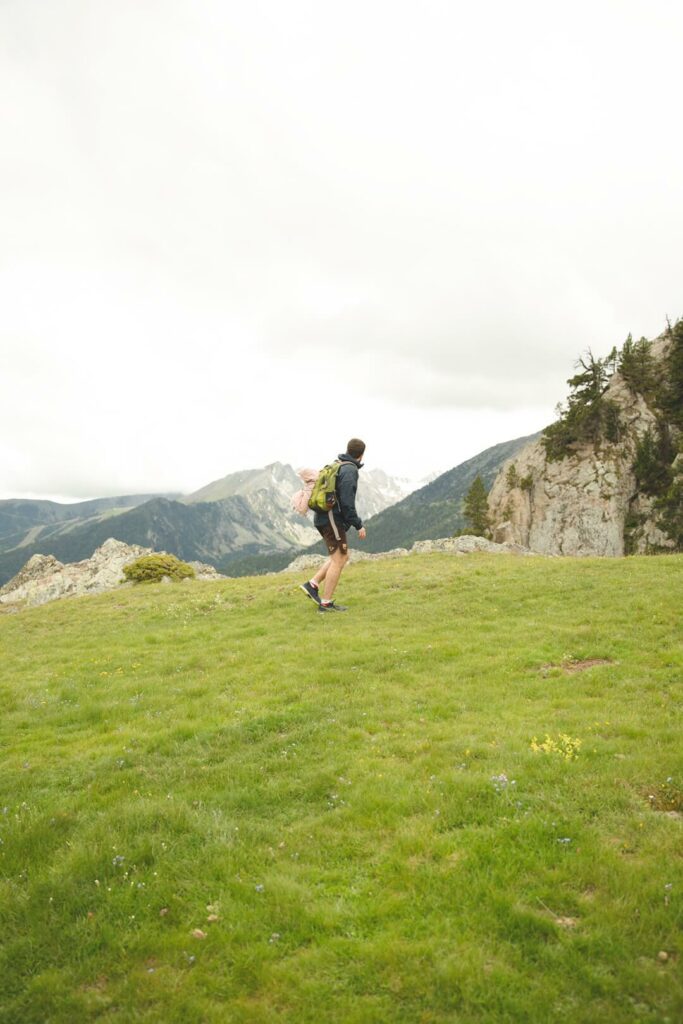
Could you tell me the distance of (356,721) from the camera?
1129 cm

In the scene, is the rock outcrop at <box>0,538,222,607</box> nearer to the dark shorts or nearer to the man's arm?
the dark shorts

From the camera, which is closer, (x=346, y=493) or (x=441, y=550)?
(x=346, y=493)

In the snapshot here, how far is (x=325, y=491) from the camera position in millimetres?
18719

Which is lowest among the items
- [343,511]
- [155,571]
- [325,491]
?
[155,571]

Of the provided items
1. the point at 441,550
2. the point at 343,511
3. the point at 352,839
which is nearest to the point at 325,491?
the point at 343,511

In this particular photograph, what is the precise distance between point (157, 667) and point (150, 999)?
12014 millimetres

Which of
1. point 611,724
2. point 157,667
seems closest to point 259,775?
point 611,724

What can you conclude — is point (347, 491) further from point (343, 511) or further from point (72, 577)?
point (72, 577)

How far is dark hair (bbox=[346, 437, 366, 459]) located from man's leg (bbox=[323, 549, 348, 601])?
353cm

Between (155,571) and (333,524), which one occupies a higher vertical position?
(333,524)

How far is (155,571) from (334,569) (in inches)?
1110

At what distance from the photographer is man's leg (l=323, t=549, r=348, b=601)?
1998cm

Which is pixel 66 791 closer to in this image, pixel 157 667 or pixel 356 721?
pixel 356 721

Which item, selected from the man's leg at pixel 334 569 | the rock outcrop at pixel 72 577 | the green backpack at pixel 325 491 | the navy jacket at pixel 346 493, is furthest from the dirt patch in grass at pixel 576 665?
the rock outcrop at pixel 72 577
